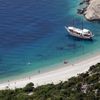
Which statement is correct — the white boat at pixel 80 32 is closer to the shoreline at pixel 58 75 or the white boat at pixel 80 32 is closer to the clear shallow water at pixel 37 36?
the clear shallow water at pixel 37 36

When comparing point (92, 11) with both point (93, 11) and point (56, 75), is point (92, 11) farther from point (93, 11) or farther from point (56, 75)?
point (56, 75)

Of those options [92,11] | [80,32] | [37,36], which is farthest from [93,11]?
[37,36]

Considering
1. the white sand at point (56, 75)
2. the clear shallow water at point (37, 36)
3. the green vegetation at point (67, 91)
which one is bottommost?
the green vegetation at point (67, 91)

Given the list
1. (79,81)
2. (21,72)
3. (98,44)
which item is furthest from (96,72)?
(98,44)

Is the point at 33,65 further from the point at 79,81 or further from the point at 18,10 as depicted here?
the point at 18,10

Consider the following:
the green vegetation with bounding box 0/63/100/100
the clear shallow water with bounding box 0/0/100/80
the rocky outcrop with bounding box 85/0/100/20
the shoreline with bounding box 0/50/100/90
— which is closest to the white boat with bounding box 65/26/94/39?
the clear shallow water with bounding box 0/0/100/80

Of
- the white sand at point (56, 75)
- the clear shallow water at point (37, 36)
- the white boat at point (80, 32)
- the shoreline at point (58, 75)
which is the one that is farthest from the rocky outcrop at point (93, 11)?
the white sand at point (56, 75)
